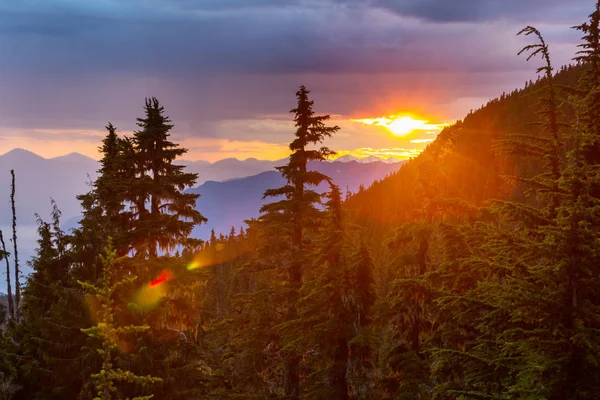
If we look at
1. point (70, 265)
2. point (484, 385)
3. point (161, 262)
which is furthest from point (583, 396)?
point (70, 265)

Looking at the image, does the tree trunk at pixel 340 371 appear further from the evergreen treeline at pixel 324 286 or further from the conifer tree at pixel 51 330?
the conifer tree at pixel 51 330

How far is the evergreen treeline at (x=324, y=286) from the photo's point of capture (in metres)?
9.84

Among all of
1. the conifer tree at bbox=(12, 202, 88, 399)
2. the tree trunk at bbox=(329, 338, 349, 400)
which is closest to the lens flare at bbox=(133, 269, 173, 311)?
the conifer tree at bbox=(12, 202, 88, 399)

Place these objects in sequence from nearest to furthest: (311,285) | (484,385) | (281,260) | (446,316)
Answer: (484,385)
(446,316)
(311,285)
(281,260)

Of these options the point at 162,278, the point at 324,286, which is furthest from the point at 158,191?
the point at 324,286

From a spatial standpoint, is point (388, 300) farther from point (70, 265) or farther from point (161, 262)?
point (70, 265)

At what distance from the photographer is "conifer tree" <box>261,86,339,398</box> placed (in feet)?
61.4

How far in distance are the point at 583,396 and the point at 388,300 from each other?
7673 mm

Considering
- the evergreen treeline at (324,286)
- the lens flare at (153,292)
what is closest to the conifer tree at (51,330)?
the evergreen treeline at (324,286)

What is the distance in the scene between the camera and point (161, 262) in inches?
693

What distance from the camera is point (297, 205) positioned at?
754 inches

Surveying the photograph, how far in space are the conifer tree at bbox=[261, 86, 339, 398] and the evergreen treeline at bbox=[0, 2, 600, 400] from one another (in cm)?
9

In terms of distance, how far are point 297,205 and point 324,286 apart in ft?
15.2

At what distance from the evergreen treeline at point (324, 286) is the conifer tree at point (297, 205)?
9 cm
